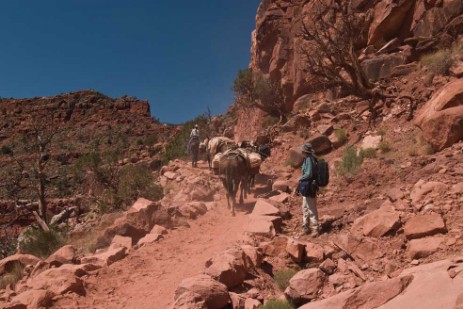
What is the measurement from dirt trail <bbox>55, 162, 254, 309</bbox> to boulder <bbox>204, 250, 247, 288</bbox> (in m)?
0.87

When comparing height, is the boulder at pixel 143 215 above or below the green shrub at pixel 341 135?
below

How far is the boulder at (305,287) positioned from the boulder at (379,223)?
160 cm

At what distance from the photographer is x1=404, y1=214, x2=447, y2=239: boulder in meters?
5.52

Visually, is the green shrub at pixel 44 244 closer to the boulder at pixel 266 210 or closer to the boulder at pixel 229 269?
the boulder at pixel 266 210

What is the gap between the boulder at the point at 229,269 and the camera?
5609 mm

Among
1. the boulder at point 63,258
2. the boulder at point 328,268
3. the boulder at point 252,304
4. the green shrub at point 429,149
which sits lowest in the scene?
the boulder at point 252,304

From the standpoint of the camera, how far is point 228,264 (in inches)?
227

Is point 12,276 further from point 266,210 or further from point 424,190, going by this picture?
point 424,190

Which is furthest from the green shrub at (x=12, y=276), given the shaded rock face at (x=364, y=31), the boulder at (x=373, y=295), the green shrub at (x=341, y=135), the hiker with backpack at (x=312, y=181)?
the shaded rock face at (x=364, y=31)

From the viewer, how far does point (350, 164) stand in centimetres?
1138

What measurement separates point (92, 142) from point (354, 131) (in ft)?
190

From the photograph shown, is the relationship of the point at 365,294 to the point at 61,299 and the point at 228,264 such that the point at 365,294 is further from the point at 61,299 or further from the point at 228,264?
the point at 61,299

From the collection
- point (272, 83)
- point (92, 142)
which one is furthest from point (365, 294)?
point (92, 142)

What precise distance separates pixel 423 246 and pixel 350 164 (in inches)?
242
